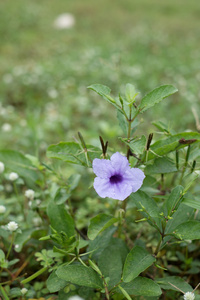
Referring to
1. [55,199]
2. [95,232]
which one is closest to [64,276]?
[95,232]

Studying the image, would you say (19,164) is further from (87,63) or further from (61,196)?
(87,63)

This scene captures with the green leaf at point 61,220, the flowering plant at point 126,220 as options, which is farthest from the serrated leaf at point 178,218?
the green leaf at point 61,220

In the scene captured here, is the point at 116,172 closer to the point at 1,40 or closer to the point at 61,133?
the point at 61,133

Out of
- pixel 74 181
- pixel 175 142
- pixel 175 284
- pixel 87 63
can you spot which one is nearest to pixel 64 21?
pixel 87 63

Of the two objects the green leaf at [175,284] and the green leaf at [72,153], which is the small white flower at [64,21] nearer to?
the green leaf at [72,153]

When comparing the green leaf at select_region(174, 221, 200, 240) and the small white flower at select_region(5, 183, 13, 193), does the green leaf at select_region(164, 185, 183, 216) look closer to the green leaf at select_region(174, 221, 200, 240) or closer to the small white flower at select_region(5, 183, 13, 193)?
the green leaf at select_region(174, 221, 200, 240)
